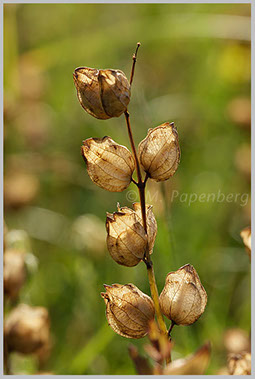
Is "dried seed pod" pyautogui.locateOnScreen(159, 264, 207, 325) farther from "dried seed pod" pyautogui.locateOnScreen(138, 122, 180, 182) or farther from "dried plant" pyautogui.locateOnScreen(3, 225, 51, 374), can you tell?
"dried plant" pyautogui.locateOnScreen(3, 225, 51, 374)

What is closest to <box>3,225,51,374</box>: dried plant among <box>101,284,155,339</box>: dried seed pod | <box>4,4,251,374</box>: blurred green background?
<box>4,4,251,374</box>: blurred green background

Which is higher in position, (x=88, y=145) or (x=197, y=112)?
(x=88, y=145)

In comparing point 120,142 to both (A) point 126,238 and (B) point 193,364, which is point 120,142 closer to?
(A) point 126,238

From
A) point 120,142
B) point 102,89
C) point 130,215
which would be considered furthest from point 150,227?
point 120,142

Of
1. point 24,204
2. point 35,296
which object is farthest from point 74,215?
point 35,296

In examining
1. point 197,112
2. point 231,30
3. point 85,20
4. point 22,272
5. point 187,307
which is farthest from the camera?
point 85,20

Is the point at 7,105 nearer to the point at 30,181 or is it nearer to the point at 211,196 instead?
the point at 30,181

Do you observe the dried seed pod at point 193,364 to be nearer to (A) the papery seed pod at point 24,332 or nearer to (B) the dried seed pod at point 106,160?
(B) the dried seed pod at point 106,160
